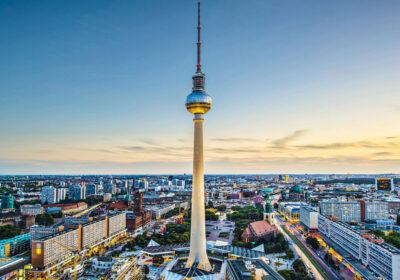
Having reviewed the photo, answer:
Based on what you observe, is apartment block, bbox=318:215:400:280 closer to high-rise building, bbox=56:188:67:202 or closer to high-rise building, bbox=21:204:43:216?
high-rise building, bbox=21:204:43:216

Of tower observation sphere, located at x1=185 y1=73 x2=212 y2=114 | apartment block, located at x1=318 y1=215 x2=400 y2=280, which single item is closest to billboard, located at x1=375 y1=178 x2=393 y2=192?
apartment block, located at x1=318 y1=215 x2=400 y2=280

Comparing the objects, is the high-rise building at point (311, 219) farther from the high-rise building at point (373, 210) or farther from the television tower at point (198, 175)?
the television tower at point (198, 175)

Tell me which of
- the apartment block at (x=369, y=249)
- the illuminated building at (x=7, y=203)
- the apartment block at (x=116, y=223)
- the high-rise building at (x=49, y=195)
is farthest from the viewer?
the high-rise building at (x=49, y=195)

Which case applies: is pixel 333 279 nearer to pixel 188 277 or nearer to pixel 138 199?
pixel 188 277

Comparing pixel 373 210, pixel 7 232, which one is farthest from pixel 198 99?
pixel 373 210

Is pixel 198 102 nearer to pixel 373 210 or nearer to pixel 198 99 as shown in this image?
pixel 198 99

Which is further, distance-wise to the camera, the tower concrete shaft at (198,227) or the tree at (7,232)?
the tree at (7,232)

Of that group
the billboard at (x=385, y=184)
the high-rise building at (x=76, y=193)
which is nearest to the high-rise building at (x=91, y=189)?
the high-rise building at (x=76, y=193)
